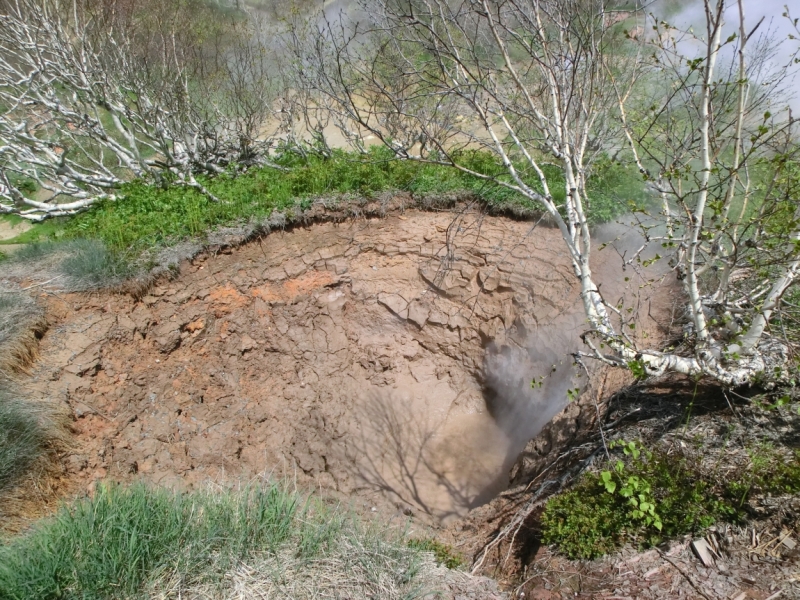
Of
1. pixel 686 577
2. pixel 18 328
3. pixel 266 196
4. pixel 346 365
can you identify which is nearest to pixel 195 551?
pixel 686 577

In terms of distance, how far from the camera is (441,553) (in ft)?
12.3

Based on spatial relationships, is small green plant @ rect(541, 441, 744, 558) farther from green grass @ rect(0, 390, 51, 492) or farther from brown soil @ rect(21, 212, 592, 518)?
green grass @ rect(0, 390, 51, 492)

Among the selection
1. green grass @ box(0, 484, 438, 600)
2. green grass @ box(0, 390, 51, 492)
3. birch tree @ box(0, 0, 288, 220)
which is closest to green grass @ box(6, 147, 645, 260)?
birch tree @ box(0, 0, 288, 220)

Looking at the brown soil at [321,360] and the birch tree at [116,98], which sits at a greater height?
the birch tree at [116,98]

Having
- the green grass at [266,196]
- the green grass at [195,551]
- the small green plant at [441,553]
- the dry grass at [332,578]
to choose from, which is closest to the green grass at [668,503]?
the small green plant at [441,553]

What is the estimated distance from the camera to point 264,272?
6.43 m

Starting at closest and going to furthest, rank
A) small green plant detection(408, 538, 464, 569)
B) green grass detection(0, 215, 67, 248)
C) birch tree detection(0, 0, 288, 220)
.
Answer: small green plant detection(408, 538, 464, 569) → green grass detection(0, 215, 67, 248) → birch tree detection(0, 0, 288, 220)

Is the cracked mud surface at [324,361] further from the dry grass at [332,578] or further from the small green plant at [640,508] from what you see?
the small green plant at [640,508]

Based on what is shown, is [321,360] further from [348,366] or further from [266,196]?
[266,196]

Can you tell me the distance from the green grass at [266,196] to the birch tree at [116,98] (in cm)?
32

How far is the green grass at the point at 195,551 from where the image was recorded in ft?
8.95

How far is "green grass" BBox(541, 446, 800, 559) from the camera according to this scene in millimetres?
3020

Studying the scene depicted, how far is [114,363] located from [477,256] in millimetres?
4191

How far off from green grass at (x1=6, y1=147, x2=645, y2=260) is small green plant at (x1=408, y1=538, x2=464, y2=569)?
3.95m
